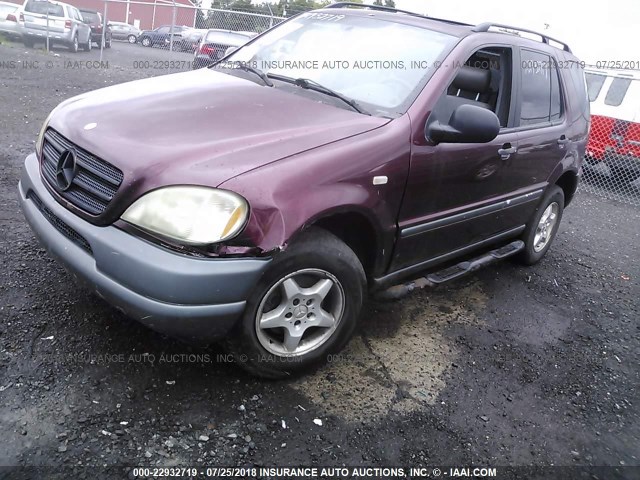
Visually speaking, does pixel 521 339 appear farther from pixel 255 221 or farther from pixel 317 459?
pixel 255 221

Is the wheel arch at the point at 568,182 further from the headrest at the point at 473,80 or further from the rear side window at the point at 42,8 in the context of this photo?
the rear side window at the point at 42,8

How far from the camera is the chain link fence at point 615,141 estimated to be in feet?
28.9

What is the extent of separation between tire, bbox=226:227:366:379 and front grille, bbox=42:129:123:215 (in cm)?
79

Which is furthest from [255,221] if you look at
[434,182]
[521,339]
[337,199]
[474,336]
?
[521,339]

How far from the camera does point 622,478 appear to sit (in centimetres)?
254

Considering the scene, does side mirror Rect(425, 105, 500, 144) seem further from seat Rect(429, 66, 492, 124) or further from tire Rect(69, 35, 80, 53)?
tire Rect(69, 35, 80, 53)

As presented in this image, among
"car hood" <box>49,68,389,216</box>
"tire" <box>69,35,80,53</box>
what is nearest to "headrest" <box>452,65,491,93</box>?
"car hood" <box>49,68,389,216</box>

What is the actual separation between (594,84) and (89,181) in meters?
9.87

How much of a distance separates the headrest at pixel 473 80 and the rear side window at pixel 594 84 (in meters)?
A: 7.24

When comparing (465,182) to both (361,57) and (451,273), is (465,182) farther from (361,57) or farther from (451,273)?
(361,57)

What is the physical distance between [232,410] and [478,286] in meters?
2.56

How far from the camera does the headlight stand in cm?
218

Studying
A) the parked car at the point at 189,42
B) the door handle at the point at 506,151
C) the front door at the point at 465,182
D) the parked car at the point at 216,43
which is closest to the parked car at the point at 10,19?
the parked car at the point at 189,42

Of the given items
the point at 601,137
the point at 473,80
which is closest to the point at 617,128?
the point at 601,137
